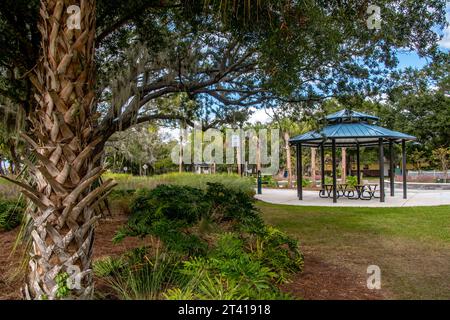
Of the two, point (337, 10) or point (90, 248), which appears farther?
point (337, 10)

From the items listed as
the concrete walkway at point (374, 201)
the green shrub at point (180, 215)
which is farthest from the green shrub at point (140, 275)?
the concrete walkway at point (374, 201)

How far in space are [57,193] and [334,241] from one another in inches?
225

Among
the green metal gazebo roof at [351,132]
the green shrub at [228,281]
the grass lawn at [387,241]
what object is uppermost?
the green metal gazebo roof at [351,132]

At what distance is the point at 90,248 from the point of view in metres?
2.81

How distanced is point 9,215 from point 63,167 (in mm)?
6521

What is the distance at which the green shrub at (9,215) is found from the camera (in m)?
7.63

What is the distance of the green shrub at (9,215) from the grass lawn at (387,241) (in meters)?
5.89

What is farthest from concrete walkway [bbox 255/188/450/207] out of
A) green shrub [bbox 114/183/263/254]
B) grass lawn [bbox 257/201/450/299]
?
green shrub [bbox 114/183/263/254]

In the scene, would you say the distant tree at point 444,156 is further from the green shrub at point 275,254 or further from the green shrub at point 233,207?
the green shrub at point 275,254

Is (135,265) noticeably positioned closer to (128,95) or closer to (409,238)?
(128,95)

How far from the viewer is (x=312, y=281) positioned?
4.37m

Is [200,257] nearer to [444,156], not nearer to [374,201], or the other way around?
[374,201]
